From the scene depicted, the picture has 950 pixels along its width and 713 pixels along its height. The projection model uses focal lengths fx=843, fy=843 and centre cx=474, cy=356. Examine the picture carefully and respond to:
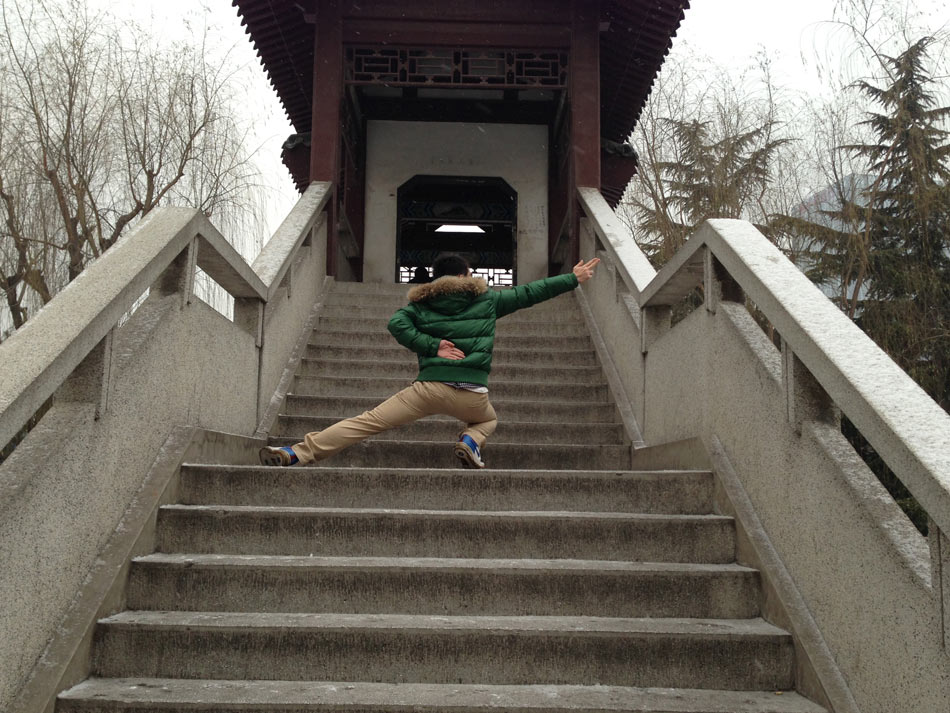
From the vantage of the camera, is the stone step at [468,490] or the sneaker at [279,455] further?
the sneaker at [279,455]

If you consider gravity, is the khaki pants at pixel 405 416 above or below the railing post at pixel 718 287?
below

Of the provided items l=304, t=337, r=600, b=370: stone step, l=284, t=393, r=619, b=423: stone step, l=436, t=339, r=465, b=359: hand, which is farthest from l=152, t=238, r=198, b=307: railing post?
l=304, t=337, r=600, b=370: stone step

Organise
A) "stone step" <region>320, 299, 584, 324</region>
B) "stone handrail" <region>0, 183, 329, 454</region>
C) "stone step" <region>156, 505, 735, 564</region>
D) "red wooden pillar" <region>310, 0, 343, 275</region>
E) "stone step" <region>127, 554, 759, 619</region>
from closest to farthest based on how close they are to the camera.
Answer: "stone handrail" <region>0, 183, 329, 454</region>
"stone step" <region>127, 554, 759, 619</region>
"stone step" <region>156, 505, 735, 564</region>
"stone step" <region>320, 299, 584, 324</region>
"red wooden pillar" <region>310, 0, 343, 275</region>

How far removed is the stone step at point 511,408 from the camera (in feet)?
16.3

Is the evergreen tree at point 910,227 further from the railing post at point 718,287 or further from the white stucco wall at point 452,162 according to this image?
the railing post at point 718,287

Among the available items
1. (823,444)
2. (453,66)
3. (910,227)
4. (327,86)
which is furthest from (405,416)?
(910,227)

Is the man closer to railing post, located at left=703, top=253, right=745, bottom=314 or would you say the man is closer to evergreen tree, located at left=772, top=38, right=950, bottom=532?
railing post, located at left=703, top=253, right=745, bottom=314

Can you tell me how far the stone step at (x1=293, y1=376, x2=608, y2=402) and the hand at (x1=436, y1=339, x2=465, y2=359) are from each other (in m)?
1.34

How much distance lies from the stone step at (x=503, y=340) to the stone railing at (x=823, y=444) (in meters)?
1.93

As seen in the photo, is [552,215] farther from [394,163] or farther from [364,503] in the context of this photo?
[364,503]

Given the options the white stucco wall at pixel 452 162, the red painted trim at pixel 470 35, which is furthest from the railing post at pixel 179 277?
the white stucco wall at pixel 452 162

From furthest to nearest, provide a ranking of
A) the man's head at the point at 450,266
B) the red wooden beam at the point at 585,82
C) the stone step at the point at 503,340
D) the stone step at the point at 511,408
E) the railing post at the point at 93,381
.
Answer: the red wooden beam at the point at 585,82
the stone step at the point at 503,340
the stone step at the point at 511,408
the man's head at the point at 450,266
the railing post at the point at 93,381

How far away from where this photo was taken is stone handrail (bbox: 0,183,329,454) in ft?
7.04

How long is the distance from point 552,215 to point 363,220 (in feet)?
7.79
